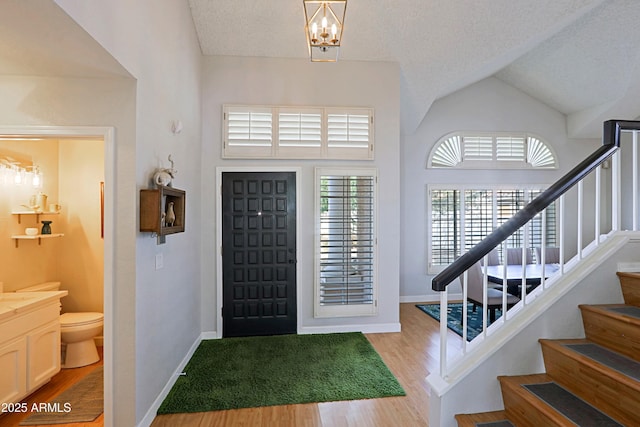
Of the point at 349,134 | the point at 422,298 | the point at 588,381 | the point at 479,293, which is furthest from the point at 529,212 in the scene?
the point at 422,298

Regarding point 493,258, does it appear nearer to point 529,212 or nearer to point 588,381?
point 529,212

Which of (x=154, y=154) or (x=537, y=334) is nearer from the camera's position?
(x=537, y=334)

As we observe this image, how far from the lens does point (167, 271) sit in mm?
2906

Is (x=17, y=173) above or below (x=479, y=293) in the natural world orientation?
above

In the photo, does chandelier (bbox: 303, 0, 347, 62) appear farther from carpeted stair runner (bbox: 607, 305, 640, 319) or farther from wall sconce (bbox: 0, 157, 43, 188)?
wall sconce (bbox: 0, 157, 43, 188)

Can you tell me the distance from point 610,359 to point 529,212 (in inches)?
35.2

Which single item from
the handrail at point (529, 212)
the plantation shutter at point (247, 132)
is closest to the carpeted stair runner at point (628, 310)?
the handrail at point (529, 212)

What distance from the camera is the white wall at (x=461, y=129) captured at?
5820 millimetres

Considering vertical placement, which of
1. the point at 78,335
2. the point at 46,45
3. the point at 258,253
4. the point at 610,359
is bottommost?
the point at 78,335

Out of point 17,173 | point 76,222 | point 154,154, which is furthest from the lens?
point 76,222

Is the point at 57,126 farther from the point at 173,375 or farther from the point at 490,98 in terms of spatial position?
the point at 490,98

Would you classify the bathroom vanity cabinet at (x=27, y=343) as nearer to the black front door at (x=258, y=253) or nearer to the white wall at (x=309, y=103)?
the white wall at (x=309, y=103)

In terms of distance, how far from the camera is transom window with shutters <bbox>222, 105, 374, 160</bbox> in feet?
13.6

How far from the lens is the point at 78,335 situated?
3229mm
